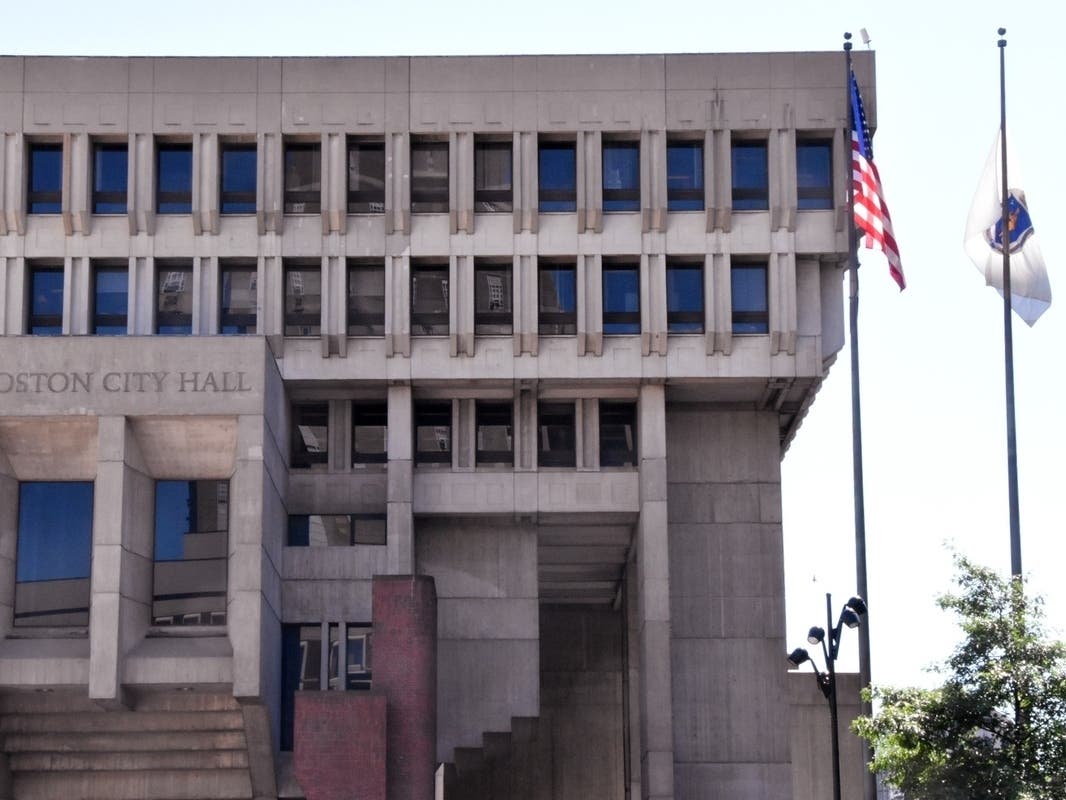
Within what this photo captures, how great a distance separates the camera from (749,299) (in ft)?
174

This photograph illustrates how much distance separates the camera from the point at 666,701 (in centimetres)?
5138

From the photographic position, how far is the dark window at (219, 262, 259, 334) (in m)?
53.2

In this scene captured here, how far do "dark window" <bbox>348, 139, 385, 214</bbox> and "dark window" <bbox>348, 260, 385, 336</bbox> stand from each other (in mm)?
1437

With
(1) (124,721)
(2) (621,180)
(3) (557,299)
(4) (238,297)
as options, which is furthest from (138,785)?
(2) (621,180)

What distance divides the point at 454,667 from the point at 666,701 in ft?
17.4

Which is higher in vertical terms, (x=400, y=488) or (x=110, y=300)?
(x=110, y=300)

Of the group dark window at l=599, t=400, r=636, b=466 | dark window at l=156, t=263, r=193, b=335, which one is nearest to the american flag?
dark window at l=599, t=400, r=636, b=466

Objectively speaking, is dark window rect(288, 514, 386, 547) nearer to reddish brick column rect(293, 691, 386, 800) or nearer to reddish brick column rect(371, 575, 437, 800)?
reddish brick column rect(371, 575, 437, 800)

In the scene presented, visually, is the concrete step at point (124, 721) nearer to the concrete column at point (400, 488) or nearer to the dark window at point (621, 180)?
the concrete column at point (400, 488)

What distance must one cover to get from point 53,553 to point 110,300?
7483 mm

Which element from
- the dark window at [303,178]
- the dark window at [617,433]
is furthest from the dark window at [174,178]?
the dark window at [617,433]

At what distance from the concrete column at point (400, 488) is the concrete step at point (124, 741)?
5.74 meters

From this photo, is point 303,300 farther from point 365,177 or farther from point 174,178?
point 174,178

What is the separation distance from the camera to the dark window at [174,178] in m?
53.7
